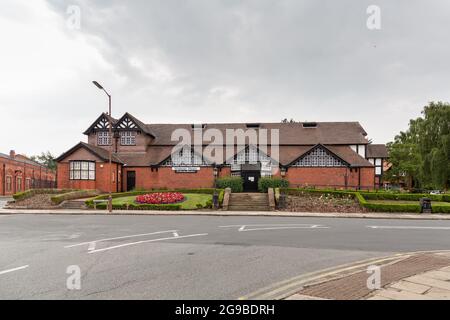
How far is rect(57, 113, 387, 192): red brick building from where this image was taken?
34.0 m

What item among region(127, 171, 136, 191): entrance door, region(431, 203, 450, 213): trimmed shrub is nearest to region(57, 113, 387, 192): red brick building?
region(127, 171, 136, 191): entrance door

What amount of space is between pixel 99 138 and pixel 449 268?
130 feet

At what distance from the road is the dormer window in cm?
2703

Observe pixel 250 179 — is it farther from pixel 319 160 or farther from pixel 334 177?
pixel 334 177

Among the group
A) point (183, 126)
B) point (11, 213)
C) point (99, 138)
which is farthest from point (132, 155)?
point (11, 213)

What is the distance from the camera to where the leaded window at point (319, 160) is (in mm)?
34062

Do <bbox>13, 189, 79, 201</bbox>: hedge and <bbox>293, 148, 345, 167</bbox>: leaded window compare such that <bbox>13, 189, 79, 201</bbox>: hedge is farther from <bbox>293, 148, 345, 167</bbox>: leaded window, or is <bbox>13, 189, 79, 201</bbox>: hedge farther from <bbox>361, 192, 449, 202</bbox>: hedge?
<bbox>361, 192, 449, 202</bbox>: hedge

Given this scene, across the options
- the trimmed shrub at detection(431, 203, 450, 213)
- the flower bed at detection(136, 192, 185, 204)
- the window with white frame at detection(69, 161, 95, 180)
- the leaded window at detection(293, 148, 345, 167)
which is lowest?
the trimmed shrub at detection(431, 203, 450, 213)

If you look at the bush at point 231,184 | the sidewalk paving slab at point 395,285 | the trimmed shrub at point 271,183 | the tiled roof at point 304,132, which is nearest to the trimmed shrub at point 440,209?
the trimmed shrub at point 271,183

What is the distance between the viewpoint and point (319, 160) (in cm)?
3434

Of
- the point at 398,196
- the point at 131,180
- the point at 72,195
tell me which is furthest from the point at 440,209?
the point at 72,195

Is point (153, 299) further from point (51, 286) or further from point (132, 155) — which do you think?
point (132, 155)

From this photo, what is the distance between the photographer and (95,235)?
1202 centimetres

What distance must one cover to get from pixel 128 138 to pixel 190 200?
17.2 m
